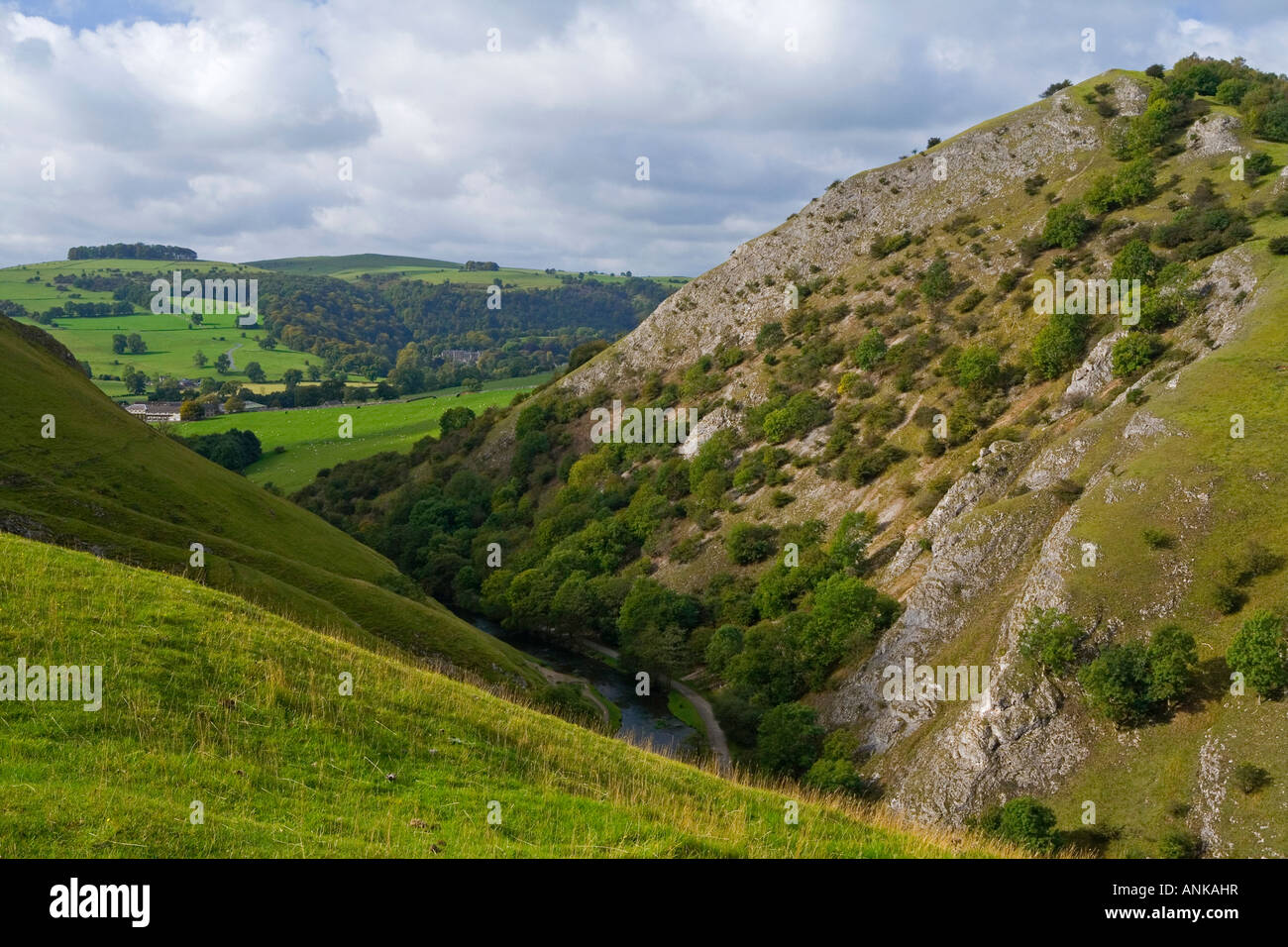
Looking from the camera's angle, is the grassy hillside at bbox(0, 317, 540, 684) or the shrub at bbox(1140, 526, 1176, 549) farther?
the shrub at bbox(1140, 526, 1176, 549)

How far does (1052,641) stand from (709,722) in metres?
31.3

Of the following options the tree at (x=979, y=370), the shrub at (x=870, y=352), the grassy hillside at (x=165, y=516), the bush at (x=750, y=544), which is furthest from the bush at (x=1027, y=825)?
the shrub at (x=870, y=352)

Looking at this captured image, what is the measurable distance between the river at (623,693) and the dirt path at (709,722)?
1.31 meters

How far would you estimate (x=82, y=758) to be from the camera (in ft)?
46.8

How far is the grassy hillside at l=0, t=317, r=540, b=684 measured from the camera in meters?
41.0

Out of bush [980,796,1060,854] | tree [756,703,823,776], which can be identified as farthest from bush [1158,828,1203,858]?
tree [756,703,823,776]

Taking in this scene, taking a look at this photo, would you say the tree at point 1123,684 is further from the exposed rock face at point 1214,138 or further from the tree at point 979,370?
the exposed rock face at point 1214,138

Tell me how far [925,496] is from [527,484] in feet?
215

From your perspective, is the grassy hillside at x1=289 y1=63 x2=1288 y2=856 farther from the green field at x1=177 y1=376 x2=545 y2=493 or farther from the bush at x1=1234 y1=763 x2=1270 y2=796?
the green field at x1=177 y1=376 x2=545 y2=493

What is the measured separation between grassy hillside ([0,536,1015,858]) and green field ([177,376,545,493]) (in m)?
134

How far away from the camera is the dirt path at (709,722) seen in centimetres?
6391

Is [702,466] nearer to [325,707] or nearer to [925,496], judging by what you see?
[925,496]
